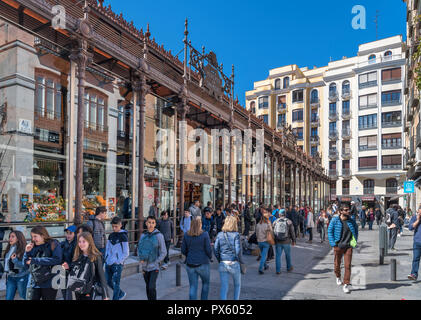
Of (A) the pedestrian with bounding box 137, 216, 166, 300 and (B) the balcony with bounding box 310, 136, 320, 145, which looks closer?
(A) the pedestrian with bounding box 137, 216, 166, 300

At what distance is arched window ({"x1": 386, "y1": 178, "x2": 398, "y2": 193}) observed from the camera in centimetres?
5166

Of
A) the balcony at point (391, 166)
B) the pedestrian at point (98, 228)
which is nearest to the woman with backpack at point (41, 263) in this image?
the pedestrian at point (98, 228)

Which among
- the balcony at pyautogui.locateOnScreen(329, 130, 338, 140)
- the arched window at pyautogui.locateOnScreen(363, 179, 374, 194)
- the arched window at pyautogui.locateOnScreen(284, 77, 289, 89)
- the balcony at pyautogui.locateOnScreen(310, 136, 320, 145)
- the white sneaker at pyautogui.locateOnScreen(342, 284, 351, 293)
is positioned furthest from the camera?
the arched window at pyautogui.locateOnScreen(284, 77, 289, 89)

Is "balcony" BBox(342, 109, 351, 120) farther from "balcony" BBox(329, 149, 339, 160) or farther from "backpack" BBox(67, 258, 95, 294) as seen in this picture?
"backpack" BBox(67, 258, 95, 294)

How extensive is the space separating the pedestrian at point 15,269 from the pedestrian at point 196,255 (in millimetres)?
2441

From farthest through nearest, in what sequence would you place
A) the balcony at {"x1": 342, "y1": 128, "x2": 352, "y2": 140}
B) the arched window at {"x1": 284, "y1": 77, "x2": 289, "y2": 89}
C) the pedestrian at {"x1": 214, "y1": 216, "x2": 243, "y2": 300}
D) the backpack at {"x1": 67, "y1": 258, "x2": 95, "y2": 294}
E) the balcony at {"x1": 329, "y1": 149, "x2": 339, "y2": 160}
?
the arched window at {"x1": 284, "y1": 77, "x2": 289, "y2": 89} < the balcony at {"x1": 329, "y1": 149, "x2": 339, "y2": 160} < the balcony at {"x1": 342, "y1": 128, "x2": 352, "y2": 140} < the pedestrian at {"x1": 214, "y1": 216, "x2": 243, "y2": 300} < the backpack at {"x1": 67, "y1": 258, "x2": 95, "y2": 294}

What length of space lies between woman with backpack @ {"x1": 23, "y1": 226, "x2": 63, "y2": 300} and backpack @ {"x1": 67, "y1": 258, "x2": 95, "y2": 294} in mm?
337

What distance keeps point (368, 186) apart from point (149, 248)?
180 ft

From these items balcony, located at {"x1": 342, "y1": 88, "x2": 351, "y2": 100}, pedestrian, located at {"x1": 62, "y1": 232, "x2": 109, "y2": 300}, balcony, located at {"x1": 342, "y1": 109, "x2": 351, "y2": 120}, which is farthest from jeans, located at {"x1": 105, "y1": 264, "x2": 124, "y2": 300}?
balcony, located at {"x1": 342, "y1": 88, "x2": 351, "y2": 100}

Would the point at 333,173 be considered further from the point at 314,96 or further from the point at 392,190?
the point at 314,96

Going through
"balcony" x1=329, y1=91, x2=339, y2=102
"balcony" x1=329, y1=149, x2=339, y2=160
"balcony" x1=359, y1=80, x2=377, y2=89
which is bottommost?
"balcony" x1=329, y1=149, x2=339, y2=160

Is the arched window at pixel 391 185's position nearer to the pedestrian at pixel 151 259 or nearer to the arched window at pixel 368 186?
the arched window at pixel 368 186

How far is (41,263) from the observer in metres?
4.75
